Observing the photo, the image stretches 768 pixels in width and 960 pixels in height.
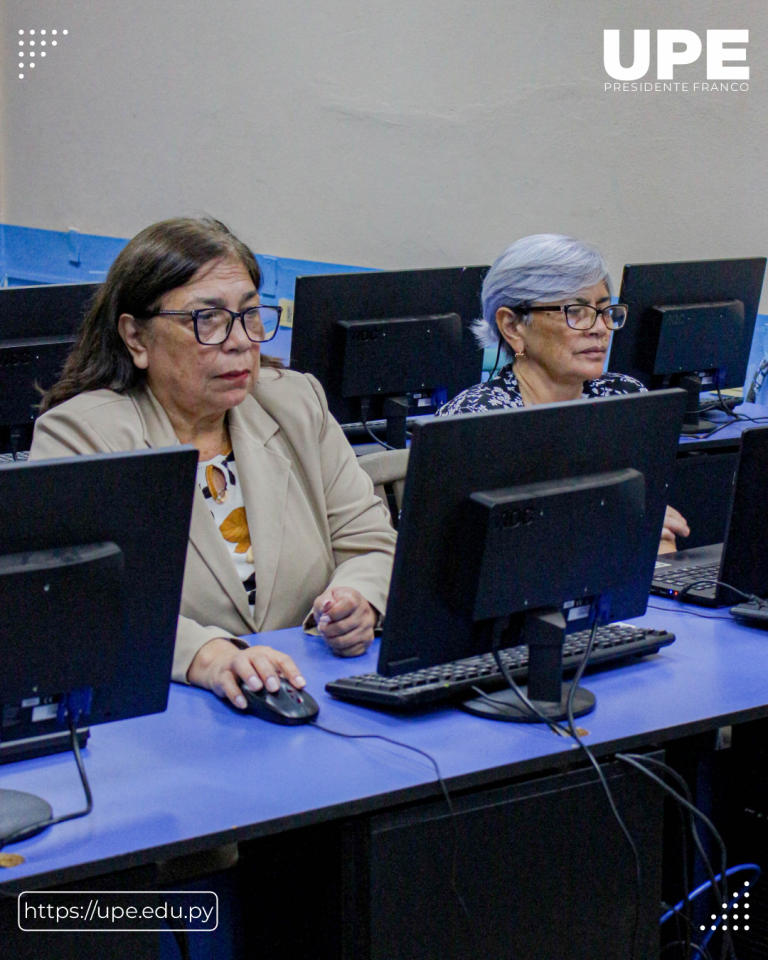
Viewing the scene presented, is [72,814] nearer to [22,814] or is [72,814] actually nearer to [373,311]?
[22,814]

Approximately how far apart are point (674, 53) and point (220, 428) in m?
2.40

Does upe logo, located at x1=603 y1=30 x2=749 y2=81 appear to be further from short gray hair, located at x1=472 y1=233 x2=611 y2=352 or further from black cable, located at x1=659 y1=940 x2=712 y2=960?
black cable, located at x1=659 y1=940 x2=712 y2=960

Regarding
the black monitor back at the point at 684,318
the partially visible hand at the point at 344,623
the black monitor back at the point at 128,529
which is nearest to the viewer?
the black monitor back at the point at 128,529

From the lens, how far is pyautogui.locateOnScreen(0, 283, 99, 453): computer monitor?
2891mm

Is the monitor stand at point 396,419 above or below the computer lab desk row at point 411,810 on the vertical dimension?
above

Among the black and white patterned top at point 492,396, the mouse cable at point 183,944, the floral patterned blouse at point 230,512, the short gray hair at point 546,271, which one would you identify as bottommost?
the mouse cable at point 183,944

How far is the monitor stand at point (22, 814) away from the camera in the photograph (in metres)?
1.25

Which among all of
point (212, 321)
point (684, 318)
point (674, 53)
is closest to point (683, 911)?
point (212, 321)

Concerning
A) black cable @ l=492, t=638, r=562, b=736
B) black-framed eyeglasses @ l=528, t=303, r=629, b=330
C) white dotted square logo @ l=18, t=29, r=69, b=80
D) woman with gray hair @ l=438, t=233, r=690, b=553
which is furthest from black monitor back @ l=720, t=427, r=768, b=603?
white dotted square logo @ l=18, t=29, r=69, b=80

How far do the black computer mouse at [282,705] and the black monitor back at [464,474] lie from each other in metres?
0.14

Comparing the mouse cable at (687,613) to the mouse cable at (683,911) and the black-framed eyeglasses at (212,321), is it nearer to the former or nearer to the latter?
the mouse cable at (683,911)

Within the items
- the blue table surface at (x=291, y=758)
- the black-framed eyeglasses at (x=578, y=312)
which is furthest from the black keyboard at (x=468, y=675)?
the black-framed eyeglasses at (x=578, y=312)

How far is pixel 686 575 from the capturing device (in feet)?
7.05

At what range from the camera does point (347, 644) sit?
1.80 meters
